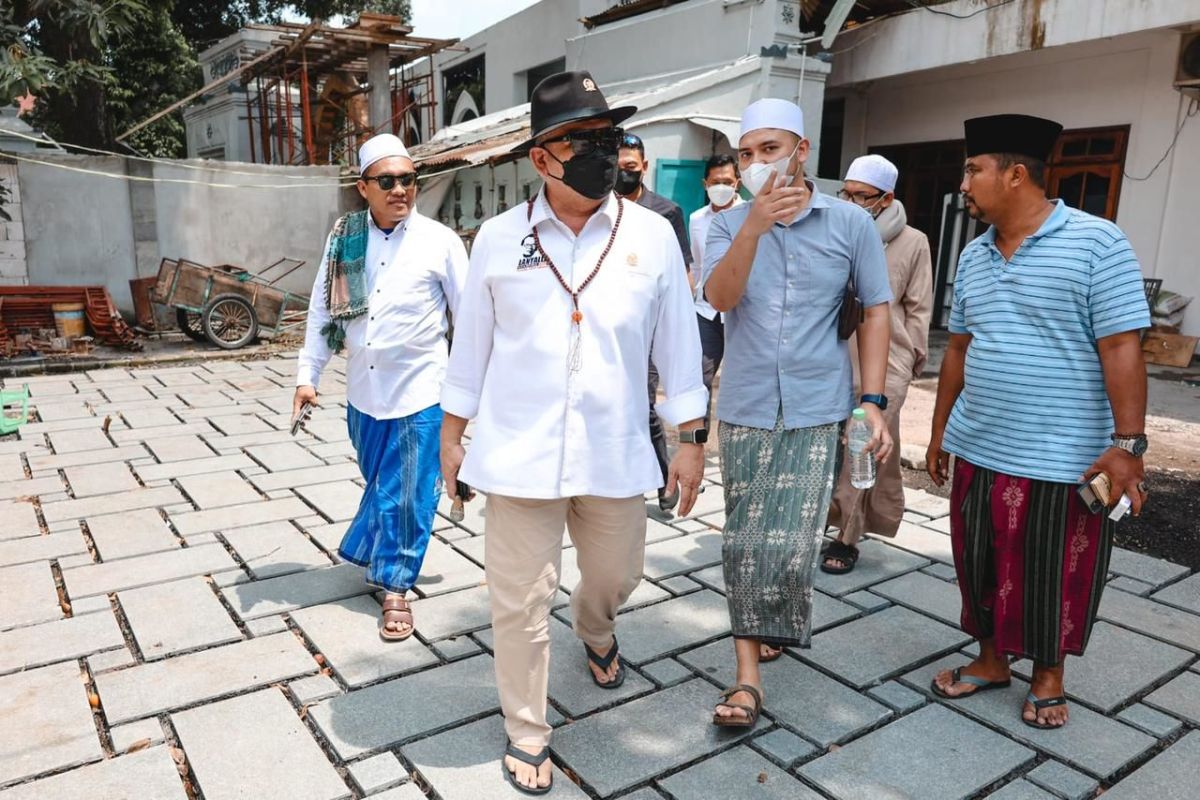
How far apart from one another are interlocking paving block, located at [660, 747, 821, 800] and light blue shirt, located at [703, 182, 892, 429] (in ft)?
3.08

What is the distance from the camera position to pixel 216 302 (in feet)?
31.7

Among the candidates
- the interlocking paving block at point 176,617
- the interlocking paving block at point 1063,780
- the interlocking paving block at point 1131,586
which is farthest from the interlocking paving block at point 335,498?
the interlocking paving block at point 1131,586

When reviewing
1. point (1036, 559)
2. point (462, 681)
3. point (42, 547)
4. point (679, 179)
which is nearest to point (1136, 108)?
point (679, 179)

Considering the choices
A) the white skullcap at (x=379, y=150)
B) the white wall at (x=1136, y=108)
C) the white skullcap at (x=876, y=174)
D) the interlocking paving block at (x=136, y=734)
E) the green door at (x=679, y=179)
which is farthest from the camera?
the green door at (x=679, y=179)

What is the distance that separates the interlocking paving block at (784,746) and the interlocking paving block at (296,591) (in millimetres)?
1722

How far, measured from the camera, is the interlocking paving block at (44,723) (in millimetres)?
2436

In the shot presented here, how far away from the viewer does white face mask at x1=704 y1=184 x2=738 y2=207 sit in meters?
4.58

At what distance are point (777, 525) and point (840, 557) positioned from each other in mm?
1305

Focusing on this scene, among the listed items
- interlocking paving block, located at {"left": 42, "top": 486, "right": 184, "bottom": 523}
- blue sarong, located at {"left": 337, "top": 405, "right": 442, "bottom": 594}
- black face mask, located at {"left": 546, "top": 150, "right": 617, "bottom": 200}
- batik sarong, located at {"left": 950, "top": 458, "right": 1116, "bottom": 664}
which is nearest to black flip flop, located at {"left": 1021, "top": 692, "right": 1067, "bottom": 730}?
batik sarong, located at {"left": 950, "top": 458, "right": 1116, "bottom": 664}

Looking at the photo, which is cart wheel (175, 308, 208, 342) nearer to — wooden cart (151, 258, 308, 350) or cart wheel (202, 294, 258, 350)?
wooden cart (151, 258, 308, 350)

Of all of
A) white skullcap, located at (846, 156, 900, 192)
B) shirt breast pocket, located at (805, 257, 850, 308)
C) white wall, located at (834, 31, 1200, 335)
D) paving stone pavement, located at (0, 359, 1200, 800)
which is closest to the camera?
paving stone pavement, located at (0, 359, 1200, 800)

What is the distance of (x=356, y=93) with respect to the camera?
1450 cm

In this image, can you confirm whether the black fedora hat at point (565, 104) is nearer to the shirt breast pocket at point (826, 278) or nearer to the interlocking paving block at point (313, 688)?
the shirt breast pocket at point (826, 278)

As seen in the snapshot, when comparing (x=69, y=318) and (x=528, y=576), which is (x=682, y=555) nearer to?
(x=528, y=576)
